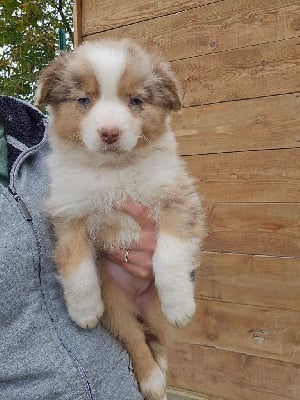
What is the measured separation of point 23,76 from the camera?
552 cm

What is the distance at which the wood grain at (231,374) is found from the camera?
359cm

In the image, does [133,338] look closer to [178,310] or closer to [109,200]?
[178,310]

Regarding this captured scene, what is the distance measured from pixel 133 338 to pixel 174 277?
0.90 feet

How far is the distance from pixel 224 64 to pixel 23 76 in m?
2.39

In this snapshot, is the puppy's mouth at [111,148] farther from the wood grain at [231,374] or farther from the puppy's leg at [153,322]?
the wood grain at [231,374]

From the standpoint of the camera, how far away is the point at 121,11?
14.0ft

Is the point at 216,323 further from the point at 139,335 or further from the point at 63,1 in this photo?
the point at 63,1

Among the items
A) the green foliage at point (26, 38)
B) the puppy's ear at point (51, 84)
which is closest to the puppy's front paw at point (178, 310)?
the puppy's ear at point (51, 84)

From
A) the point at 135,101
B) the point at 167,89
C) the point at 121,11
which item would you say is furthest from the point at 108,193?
the point at 121,11

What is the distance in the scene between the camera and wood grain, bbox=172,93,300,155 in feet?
11.4

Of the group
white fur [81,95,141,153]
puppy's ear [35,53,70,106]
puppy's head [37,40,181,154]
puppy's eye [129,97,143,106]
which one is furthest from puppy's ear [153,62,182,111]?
puppy's ear [35,53,70,106]

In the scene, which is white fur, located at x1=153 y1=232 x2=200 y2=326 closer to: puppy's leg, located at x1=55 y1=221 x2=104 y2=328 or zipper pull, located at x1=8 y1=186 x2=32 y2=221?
puppy's leg, located at x1=55 y1=221 x2=104 y2=328

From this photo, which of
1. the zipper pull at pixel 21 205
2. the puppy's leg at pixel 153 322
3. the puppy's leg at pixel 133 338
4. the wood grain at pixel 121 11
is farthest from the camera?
the wood grain at pixel 121 11

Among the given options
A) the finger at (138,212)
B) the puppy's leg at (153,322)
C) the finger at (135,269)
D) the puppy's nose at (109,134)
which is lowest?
the puppy's leg at (153,322)
